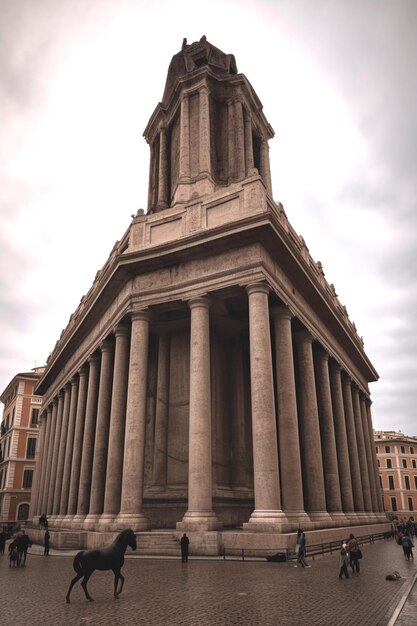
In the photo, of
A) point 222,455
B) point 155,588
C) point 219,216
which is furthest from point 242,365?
point 155,588

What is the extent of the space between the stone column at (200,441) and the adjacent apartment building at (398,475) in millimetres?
76757

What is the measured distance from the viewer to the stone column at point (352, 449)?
118 ft

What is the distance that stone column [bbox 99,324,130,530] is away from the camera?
23.6m

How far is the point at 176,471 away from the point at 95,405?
9.73m

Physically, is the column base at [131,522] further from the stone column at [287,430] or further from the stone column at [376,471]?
the stone column at [376,471]

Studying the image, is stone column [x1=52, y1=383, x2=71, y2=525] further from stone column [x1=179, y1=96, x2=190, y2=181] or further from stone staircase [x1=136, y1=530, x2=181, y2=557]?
stone column [x1=179, y1=96, x2=190, y2=181]

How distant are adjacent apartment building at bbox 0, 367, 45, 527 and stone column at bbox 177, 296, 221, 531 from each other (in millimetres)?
47386

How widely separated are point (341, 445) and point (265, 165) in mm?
20590

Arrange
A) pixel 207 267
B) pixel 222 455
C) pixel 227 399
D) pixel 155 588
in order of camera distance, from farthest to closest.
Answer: pixel 227 399 < pixel 222 455 < pixel 207 267 < pixel 155 588

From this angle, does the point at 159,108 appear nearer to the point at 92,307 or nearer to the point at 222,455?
the point at 92,307

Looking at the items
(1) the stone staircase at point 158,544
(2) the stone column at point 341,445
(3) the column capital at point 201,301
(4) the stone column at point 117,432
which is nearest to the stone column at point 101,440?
(4) the stone column at point 117,432

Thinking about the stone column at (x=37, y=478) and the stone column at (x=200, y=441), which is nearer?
the stone column at (x=200, y=441)

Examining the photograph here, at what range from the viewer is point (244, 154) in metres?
31.8

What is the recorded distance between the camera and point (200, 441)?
20.4 metres
